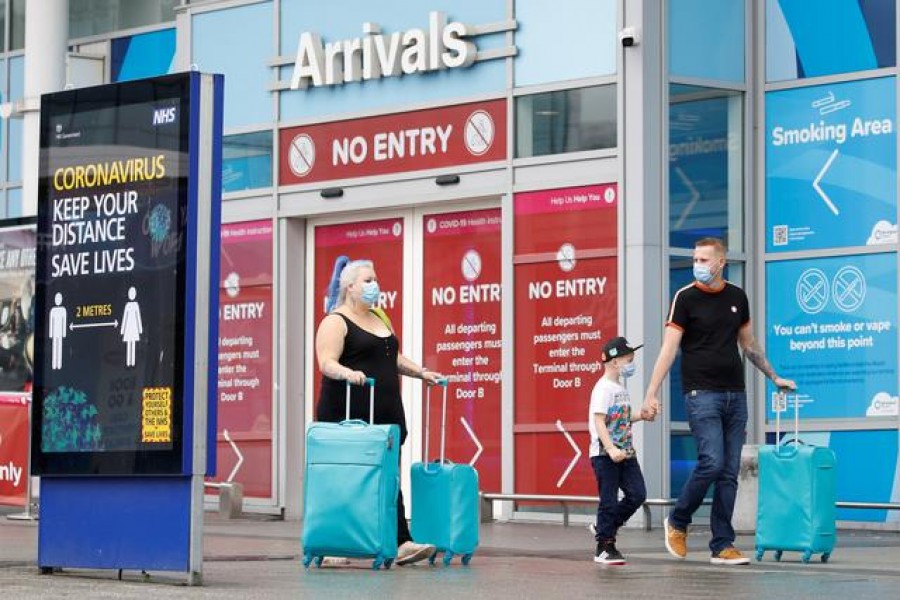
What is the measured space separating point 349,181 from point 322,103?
81cm

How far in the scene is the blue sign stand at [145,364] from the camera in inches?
391

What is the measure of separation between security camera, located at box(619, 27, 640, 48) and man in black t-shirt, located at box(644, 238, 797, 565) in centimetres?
435

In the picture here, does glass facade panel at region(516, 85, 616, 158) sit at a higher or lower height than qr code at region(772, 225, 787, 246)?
higher

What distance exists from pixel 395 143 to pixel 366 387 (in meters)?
6.94

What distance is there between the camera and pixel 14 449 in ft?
55.3

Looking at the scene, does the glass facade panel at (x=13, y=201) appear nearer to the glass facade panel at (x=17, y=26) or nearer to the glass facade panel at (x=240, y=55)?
the glass facade panel at (x=17, y=26)

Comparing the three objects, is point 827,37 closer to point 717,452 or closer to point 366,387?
point 717,452

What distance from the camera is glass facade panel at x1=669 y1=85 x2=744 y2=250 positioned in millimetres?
16469

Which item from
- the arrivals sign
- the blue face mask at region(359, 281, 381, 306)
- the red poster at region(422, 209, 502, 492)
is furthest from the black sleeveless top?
the arrivals sign

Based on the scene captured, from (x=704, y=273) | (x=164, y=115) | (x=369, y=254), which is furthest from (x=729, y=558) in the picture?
(x=369, y=254)

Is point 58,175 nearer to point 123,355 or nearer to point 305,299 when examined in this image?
point 123,355

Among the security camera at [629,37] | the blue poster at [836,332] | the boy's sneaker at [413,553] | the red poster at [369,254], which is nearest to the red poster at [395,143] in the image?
the red poster at [369,254]

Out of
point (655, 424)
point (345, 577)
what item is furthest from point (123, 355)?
point (655, 424)

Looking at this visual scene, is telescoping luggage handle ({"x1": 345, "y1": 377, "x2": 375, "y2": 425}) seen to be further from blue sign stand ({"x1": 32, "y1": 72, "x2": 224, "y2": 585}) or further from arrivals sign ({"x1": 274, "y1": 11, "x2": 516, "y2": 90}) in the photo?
arrivals sign ({"x1": 274, "y1": 11, "x2": 516, "y2": 90})
